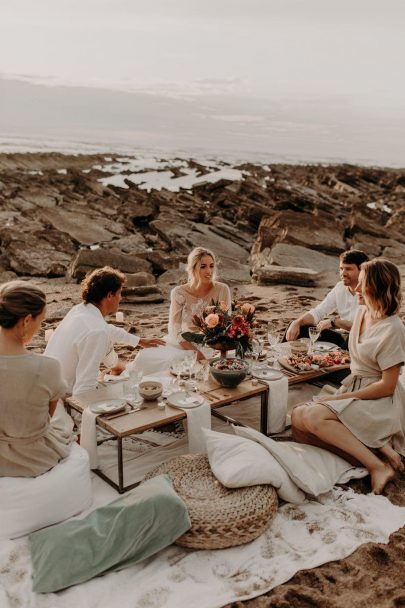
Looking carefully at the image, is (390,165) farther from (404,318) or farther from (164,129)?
(404,318)

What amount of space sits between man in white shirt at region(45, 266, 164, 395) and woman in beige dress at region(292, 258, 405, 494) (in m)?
1.75

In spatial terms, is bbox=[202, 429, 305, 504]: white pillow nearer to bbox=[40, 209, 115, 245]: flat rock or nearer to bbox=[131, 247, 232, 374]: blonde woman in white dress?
bbox=[131, 247, 232, 374]: blonde woman in white dress

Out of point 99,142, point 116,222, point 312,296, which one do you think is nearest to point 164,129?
point 99,142

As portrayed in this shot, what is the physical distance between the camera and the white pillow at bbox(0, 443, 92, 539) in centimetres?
347

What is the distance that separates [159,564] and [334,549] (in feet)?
3.45

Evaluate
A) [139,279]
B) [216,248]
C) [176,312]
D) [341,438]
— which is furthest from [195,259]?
[216,248]

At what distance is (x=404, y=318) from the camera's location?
29.5 feet

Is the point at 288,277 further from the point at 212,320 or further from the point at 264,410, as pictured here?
the point at 212,320

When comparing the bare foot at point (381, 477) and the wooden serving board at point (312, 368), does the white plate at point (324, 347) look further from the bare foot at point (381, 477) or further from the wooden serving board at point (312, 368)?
the bare foot at point (381, 477)

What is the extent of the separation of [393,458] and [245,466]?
4.08 feet

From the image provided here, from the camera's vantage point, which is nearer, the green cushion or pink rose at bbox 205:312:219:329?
the green cushion

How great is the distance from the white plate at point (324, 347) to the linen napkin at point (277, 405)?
2.78 feet

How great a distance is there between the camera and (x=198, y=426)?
430 cm

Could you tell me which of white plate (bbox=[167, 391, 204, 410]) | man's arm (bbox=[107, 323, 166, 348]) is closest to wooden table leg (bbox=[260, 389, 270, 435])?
white plate (bbox=[167, 391, 204, 410])
